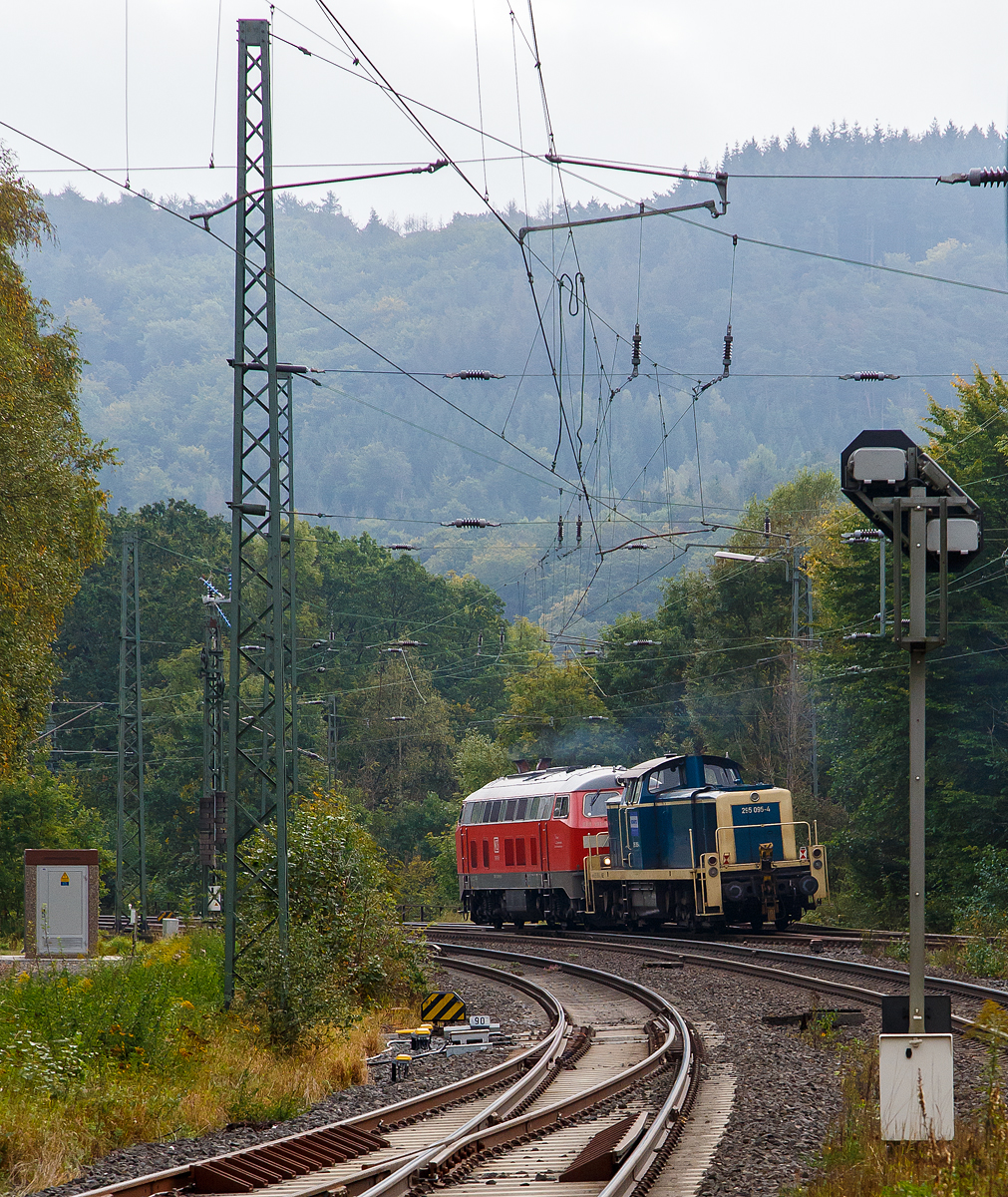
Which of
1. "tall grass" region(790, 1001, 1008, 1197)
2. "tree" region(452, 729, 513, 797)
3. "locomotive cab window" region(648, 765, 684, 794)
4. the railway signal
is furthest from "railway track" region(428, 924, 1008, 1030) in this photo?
"tree" region(452, 729, 513, 797)

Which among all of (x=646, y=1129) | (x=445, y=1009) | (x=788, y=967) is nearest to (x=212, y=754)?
(x=788, y=967)

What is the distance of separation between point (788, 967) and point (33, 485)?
15.8 metres

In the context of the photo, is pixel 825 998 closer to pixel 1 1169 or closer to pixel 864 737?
pixel 1 1169

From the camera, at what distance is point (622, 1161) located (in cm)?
908

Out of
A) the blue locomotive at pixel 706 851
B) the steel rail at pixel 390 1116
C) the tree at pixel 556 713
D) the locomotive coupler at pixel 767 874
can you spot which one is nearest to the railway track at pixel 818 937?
the blue locomotive at pixel 706 851

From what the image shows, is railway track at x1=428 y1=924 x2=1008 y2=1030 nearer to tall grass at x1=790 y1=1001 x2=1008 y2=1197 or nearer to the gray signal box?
tall grass at x1=790 y1=1001 x2=1008 y2=1197

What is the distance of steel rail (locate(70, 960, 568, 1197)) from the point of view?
8.62 m

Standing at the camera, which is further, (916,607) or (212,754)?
(212,754)

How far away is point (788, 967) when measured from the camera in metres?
23.8

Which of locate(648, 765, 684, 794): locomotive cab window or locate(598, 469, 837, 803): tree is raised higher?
locate(598, 469, 837, 803): tree

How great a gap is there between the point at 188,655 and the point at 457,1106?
67246 mm

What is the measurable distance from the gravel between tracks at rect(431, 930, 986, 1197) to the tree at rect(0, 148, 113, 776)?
1260cm

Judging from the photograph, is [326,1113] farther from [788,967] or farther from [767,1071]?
[788,967]

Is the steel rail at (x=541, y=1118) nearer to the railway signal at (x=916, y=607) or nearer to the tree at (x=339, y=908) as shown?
the railway signal at (x=916, y=607)
